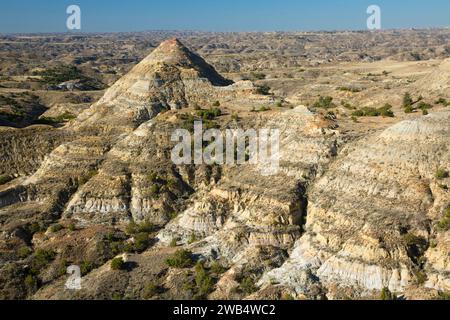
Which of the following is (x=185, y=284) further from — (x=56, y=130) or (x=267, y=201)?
(x=56, y=130)

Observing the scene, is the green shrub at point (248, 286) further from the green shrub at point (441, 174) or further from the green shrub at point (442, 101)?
the green shrub at point (442, 101)

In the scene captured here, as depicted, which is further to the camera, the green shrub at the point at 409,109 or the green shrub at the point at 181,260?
the green shrub at the point at 409,109

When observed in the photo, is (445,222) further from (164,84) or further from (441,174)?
(164,84)

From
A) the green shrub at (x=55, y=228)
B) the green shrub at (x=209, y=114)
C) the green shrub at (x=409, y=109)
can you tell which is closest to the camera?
the green shrub at (x=55, y=228)

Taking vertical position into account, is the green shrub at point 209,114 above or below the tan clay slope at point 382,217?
above

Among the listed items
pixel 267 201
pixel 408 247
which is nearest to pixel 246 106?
pixel 267 201

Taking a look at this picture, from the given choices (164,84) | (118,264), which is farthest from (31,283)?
(164,84)

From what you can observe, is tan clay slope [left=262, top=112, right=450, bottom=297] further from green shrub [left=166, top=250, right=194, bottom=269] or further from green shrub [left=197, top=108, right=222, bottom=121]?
green shrub [left=197, top=108, right=222, bottom=121]

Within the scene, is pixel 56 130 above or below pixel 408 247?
above

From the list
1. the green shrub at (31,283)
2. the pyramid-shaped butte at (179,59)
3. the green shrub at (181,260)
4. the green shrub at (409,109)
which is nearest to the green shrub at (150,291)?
the green shrub at (181,260)
